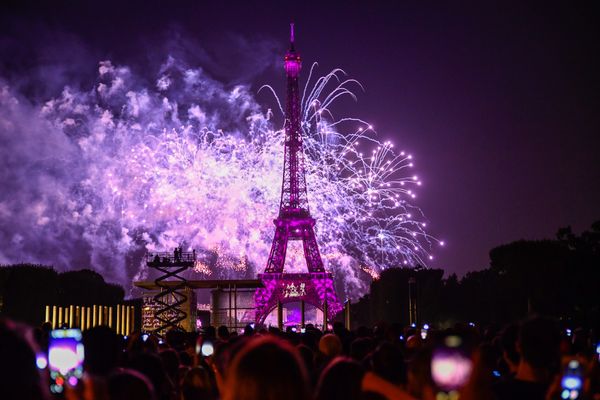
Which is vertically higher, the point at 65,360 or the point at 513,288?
the point at 513,288

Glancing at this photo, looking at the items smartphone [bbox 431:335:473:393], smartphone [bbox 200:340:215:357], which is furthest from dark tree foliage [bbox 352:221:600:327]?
smartphone [bbox 431:335:473:393]

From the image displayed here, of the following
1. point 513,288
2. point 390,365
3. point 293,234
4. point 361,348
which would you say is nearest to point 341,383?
point 390,365

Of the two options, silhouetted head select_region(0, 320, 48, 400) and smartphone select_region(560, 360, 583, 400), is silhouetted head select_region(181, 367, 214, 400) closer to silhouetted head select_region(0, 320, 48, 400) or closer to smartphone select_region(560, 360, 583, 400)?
smartphone select_region(560, 360, 583, 400)

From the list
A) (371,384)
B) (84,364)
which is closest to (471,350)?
(371,384)

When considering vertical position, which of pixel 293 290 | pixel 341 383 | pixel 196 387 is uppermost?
pixel 293 290

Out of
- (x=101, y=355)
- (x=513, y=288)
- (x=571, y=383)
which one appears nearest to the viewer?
(x=571, y=383)

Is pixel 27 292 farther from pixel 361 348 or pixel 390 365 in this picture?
pixel 390 365
